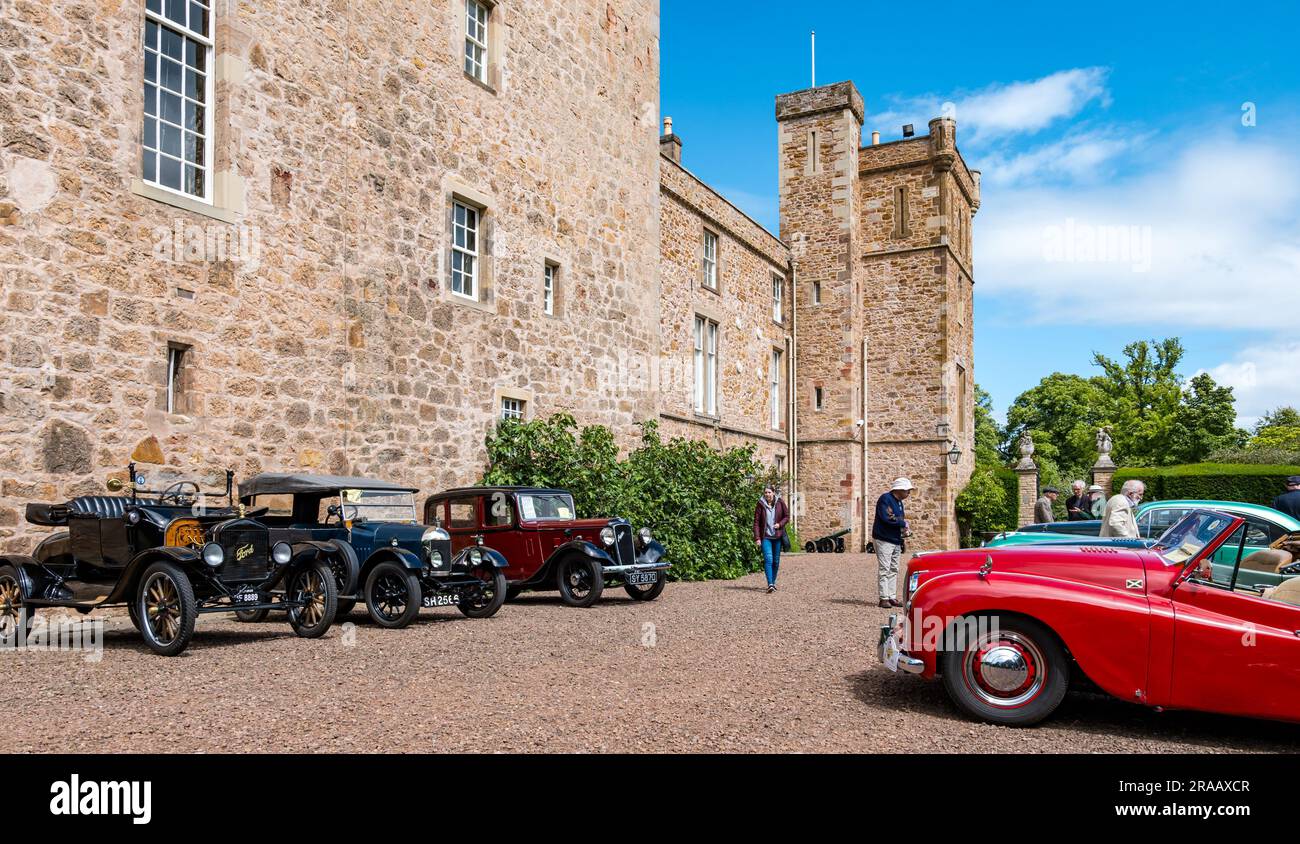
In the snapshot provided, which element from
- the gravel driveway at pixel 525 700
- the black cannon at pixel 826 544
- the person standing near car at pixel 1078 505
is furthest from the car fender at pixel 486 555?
the black cannon at pixel 826 544

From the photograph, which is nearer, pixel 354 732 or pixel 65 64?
pixel 354 732

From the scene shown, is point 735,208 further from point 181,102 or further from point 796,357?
point 181,102

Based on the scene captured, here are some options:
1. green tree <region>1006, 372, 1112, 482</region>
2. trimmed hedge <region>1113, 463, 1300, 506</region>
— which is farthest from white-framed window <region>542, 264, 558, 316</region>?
green tree <region>1006, 372, 1112, 482</region>

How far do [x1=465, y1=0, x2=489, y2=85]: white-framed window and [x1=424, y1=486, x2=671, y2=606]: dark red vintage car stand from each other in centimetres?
666

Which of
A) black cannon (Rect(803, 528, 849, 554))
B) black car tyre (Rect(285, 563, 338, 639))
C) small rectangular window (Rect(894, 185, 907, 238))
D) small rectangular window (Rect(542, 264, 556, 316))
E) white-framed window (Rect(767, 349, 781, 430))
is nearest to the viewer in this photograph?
black car tyre (Rect(285, 563, 338, 639))

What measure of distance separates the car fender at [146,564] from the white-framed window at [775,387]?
67.9 feet

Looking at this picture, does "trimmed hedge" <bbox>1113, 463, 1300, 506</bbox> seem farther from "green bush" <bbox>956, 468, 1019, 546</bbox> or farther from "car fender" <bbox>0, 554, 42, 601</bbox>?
"car fender" <bbox>0, 554, 42, 601</bbox>

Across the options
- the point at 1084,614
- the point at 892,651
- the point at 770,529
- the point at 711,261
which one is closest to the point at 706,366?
the point at 711,261

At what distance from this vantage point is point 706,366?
22.8 m

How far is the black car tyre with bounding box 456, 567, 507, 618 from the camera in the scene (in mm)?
9797

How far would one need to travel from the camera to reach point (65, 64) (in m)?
8.78

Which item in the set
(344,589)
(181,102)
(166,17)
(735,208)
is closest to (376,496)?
(344,589)

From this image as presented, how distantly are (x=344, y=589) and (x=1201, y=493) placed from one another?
24.1m

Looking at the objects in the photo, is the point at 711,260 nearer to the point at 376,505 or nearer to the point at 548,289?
the point at 548,289
